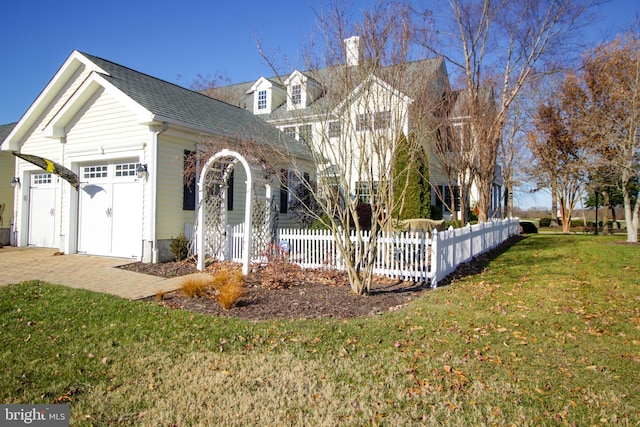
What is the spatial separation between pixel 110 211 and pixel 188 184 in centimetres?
239

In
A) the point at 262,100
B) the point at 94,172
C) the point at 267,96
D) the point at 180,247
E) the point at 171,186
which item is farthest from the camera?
the point at 262,100

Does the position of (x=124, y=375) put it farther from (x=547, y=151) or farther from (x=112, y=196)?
(x=547, y=151)

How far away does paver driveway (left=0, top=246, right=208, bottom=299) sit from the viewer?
7.70 metres

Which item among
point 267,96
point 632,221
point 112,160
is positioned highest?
point 267,96

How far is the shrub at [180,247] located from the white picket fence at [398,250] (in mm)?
1099

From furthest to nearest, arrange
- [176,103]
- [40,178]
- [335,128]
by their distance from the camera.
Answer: [40,178], [176,103], [335,128]

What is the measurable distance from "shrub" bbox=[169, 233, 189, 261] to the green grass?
3.72 m

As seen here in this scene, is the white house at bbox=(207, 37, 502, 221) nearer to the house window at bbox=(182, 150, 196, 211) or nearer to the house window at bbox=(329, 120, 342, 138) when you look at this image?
the house window at bbox=(329, 120, 342, 138)

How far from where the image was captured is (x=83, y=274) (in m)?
8.95

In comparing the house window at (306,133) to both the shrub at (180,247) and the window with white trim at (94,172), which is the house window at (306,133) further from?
the window with white trim at (94,172)

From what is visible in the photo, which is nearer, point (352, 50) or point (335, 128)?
point (352, 50)

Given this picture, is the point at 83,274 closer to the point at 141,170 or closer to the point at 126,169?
the point at 141,170

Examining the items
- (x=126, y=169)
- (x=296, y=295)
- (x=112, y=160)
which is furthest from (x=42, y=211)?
(x=296, y=295)

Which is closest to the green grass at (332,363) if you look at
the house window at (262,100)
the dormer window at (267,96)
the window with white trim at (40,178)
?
the window with white trim at (40,178)
